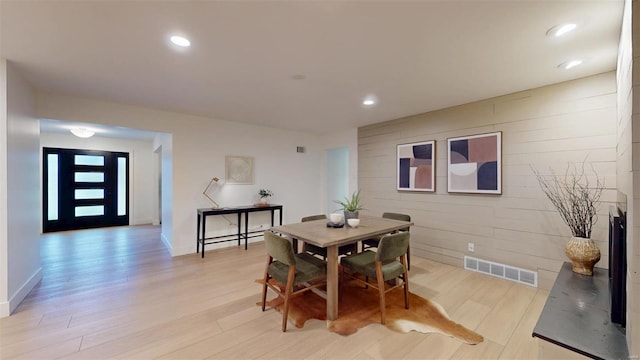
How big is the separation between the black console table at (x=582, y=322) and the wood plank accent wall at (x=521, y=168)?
925 mm

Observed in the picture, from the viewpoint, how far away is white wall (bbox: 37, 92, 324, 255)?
12.3ft

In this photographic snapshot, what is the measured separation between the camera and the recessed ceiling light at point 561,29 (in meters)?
1.85

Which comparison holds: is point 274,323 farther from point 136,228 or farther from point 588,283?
point 136,228

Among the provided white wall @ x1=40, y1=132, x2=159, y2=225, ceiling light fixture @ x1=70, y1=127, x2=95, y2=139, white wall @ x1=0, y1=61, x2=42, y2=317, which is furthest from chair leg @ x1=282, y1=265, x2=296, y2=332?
white wall @ x1=40, y1=132, x2=159, y2=225

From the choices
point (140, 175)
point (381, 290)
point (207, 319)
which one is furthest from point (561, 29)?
point (140, 175)

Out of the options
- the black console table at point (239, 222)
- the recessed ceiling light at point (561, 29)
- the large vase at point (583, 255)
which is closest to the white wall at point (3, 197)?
the black console table at point (239, 222)

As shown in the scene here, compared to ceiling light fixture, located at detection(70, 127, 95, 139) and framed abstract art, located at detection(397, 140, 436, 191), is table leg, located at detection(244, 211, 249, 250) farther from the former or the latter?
ceiling light fixture, located at detection(70, 127, 95, 139)

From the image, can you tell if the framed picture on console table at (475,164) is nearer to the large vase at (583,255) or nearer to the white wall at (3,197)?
the large vase at (583,255)

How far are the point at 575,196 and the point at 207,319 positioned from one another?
13.5ft

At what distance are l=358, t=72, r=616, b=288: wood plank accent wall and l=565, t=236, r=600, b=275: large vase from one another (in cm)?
55

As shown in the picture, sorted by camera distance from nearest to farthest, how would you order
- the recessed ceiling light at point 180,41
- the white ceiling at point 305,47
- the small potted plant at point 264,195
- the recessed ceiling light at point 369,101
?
the white ceiling at point 305,47, the recessed ceiling light at point 180,41, the recessed ceiling light at point 369,101, the small potted plant at point 264,195

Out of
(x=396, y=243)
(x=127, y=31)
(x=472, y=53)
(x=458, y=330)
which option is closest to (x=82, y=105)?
(x=127, y=31)

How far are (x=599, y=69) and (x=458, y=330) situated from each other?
3.02m

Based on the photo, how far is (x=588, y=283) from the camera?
218 centimetres
